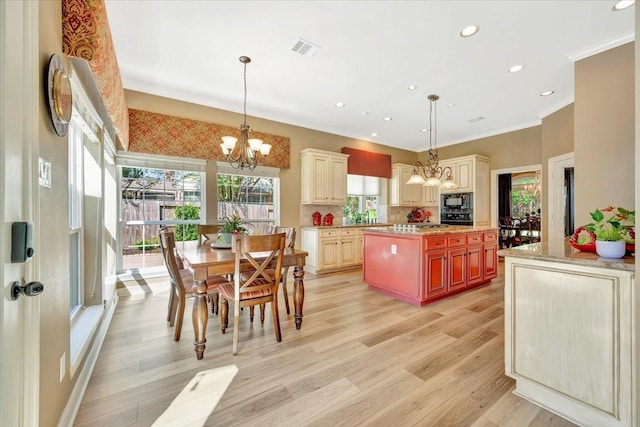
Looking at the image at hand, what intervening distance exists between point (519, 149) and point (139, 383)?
276 inches

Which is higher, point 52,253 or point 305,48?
point 305,48

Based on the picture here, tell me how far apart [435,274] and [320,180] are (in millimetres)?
2716

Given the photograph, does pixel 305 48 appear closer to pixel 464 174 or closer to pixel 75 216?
pixel 75 216

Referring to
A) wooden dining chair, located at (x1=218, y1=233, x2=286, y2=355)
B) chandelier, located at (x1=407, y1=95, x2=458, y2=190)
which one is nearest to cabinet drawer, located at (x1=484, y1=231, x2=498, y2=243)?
chandelier, located at (x1=407, y1=95, x2=458, y2=190)

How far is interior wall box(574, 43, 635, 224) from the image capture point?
8.52 ft

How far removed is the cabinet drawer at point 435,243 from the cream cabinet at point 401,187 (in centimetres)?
319

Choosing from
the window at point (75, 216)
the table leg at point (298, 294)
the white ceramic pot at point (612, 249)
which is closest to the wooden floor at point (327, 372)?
the table leg at point (298, 294)

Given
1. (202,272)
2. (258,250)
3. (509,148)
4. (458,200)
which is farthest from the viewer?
(458,200)

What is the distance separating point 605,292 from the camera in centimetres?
145

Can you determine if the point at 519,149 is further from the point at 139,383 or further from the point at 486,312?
the point at 139,383

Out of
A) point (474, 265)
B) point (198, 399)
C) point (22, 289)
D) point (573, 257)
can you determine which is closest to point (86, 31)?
point (22, 289)

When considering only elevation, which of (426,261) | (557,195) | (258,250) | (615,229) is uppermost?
(557,195)

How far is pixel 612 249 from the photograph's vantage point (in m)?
1.54

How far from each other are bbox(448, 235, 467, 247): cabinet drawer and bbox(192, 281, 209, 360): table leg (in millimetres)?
3102
